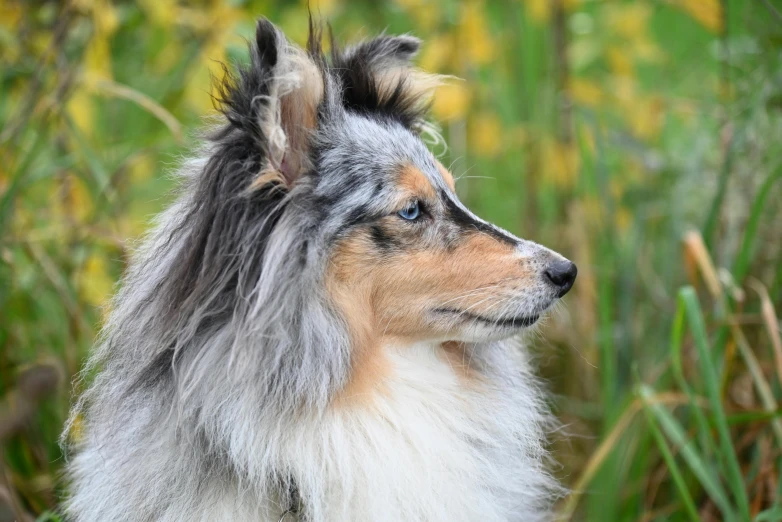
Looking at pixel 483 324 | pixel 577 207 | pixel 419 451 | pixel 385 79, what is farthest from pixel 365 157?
pixel 577 207

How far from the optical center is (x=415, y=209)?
8.68 feet

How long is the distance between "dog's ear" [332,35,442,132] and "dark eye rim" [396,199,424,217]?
506mm

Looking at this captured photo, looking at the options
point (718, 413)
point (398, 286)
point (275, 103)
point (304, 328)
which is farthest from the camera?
point (718, 413)

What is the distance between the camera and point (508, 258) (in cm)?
265

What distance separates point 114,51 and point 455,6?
85.3 inches

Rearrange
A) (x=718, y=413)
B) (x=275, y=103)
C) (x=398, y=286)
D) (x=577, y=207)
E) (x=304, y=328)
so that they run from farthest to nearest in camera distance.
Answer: (x=577, y=207) → (x=718, y=413) → (x=398, y=286) → (x=304, y=328) → (x=275, y=103)

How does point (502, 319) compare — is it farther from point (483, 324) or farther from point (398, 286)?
point (398, 286)

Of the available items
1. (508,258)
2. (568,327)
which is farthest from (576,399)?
(508,258)

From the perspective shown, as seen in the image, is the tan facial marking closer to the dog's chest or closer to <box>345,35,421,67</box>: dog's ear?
the dog's chest

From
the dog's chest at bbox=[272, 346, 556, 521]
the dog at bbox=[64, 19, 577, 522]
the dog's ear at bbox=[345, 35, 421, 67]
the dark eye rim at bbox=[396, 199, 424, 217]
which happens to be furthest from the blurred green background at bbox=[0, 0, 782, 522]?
the dark eye rim at bbox=[396, 199, 424, 217]

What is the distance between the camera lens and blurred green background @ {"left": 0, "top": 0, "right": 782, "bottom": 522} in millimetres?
3447

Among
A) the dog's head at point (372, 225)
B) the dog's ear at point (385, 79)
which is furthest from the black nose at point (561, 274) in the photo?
the dog's ear at point (385, 79)

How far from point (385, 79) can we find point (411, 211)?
0.69 metres

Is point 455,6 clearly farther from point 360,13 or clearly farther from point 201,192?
point 201,192
